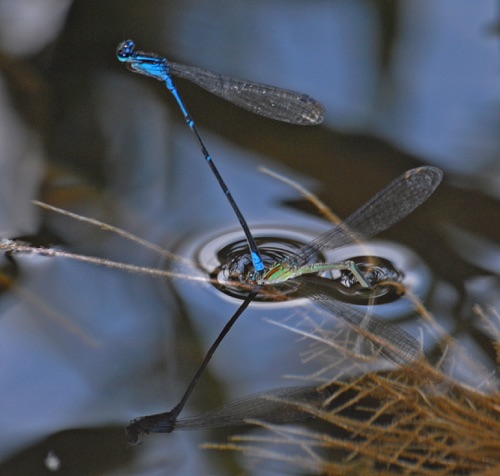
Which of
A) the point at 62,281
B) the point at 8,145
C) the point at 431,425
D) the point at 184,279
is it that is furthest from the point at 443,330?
the point at 8,145

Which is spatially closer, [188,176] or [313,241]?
[313,241]

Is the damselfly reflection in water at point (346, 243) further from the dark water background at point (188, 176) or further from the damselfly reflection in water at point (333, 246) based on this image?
the dark water background at point (188, 176)

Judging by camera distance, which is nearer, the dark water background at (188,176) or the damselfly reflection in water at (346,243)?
the dark water background at (188,176)

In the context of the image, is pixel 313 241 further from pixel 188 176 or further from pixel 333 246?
pixel 188 176

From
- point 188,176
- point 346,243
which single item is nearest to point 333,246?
point 346,243

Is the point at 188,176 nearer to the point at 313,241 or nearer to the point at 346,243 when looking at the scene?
the point at 313,241

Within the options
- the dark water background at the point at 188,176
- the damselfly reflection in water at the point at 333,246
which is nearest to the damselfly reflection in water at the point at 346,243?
the damselfly reflection in water at the point at 333,246

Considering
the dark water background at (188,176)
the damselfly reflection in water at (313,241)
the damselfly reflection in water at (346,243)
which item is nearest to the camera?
the dark water background at (188,176)

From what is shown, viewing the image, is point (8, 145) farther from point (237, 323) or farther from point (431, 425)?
point (431, 425)

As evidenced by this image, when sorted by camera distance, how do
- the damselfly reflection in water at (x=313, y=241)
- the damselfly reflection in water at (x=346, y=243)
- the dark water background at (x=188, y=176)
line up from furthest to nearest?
the damselfly reflection in water at (x=313, y=241), the damselfly reflection in water at (x=346, y=243), the dark water background at (x=188, y=176)
